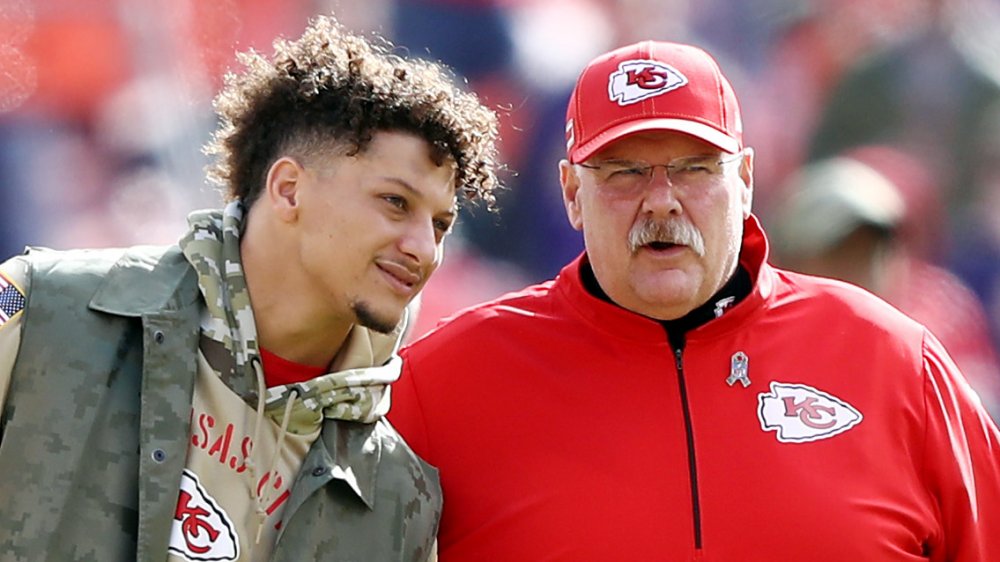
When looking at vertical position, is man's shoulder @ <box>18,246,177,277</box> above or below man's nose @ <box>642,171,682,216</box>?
below

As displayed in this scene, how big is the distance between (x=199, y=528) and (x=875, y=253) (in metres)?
2.46

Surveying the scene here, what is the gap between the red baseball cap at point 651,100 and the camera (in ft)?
10.8

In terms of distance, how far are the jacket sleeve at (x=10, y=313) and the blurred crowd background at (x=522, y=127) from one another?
7.13 feet

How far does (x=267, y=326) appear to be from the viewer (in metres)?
3.02

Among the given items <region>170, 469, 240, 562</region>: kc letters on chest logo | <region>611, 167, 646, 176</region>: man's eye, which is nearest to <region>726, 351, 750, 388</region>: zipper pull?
<region>611, 167, 646, 176</region>: man's eye

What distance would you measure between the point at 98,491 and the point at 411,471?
61cm

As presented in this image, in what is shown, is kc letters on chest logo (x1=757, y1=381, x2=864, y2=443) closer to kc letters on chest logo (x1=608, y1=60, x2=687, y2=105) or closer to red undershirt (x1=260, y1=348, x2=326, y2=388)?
kc letters on chest logo (x1=608, y1=60, x2=687, y2=105)

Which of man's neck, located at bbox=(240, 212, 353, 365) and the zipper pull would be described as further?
the zipper pull

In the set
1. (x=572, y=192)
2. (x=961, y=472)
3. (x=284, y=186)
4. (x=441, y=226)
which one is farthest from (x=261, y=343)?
(x=961, y=472)

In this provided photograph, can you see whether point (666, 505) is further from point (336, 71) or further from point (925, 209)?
point (925, 209)

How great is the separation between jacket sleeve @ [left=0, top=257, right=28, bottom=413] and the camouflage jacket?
0.05 feet

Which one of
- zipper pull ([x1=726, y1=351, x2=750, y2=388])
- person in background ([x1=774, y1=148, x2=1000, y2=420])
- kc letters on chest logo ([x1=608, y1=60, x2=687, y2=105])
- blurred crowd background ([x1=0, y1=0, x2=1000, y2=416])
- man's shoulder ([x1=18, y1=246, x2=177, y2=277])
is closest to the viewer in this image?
man's shoulder ([x1=18, y1=246, x2=177, y2=277])

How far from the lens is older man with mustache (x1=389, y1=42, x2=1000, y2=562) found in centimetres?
308

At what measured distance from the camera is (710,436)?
10.3 ft
